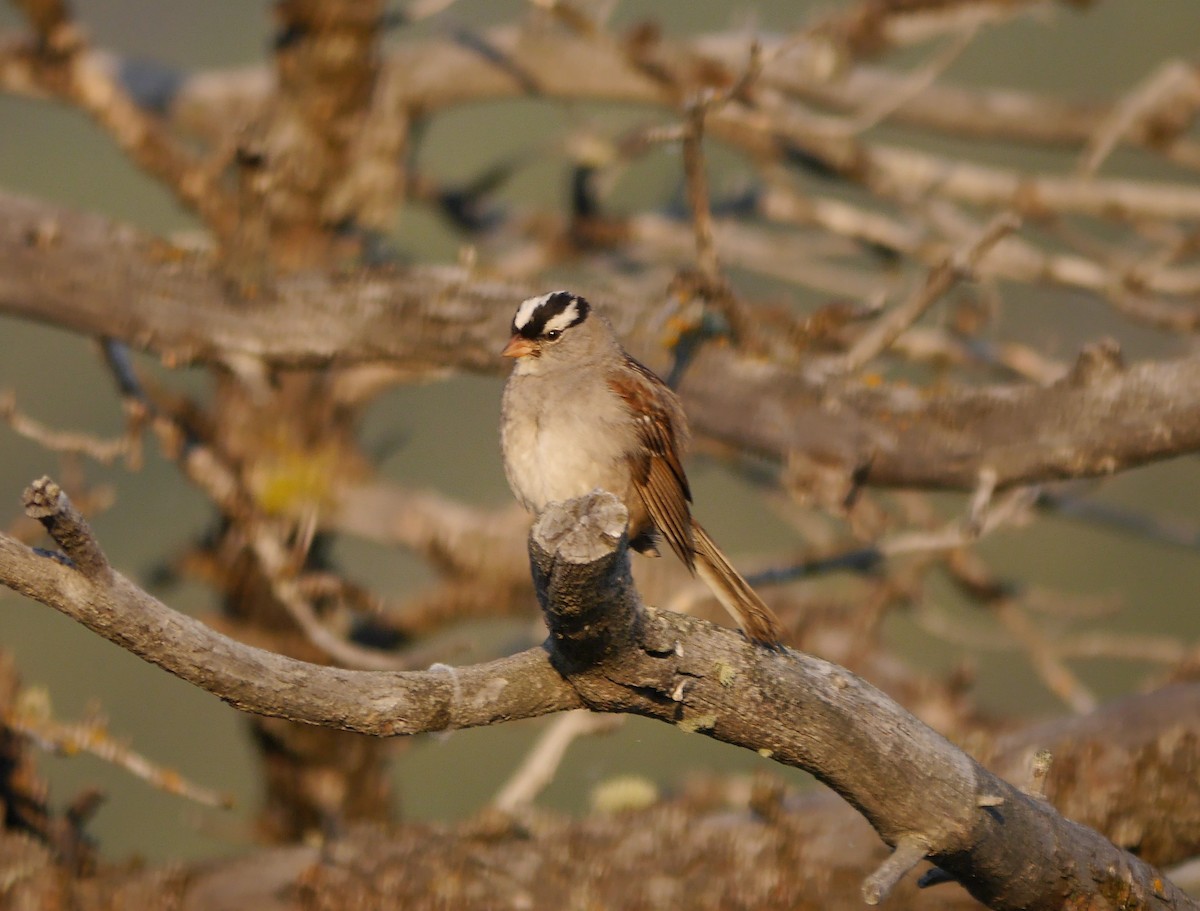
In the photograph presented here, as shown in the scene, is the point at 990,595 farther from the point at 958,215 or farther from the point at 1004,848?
the point at 1004,848

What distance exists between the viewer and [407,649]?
26.6 ft

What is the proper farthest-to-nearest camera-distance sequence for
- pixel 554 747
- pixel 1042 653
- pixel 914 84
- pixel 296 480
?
pixel 296 480 → pixel 1042 653 → pixel 914 84 → pixel 554 747

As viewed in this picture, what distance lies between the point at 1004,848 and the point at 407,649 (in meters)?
5.18

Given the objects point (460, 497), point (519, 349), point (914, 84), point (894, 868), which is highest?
point (460, 497)

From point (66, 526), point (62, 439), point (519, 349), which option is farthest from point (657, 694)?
point (62, 439)

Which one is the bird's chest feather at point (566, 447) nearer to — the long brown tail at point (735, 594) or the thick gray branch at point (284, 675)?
the long brown tail at point (735, 594)

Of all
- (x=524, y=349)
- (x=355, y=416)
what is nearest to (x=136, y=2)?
(x=355, y=416)

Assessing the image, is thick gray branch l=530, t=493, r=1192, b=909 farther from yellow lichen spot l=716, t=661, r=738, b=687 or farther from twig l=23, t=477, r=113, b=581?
twig l=23, t=477, r=113, b=581

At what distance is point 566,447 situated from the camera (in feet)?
13.1

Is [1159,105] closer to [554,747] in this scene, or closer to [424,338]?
[424,338]

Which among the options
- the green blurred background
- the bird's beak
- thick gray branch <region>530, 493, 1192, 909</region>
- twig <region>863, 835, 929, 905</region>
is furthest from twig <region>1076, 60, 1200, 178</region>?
the green blurred background

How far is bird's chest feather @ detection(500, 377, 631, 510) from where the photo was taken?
3975 mm

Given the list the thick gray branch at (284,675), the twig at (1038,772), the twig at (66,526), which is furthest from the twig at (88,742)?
the twig at (1038,772)

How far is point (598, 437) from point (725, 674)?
1.06 metres
